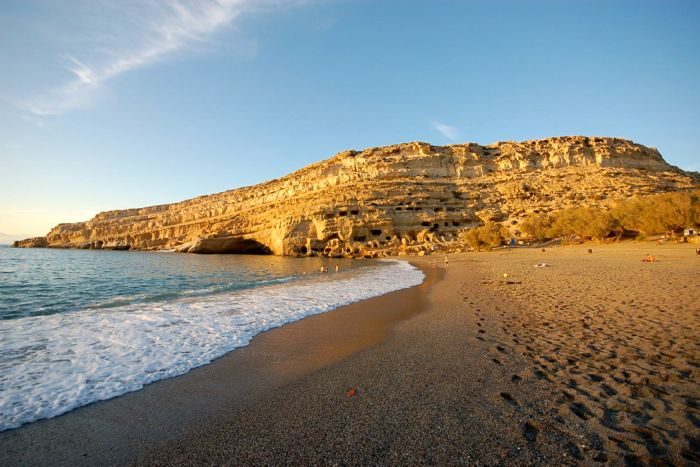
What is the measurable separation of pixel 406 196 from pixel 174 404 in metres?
49.0

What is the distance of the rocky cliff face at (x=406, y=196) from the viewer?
156 ft

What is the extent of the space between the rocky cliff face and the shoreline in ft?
120

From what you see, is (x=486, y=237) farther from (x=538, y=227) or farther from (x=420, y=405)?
(x=420, y=405)

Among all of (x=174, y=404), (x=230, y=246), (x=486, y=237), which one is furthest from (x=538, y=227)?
(x=230, y=246)

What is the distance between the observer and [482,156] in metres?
63.7

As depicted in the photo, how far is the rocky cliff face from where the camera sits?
4769 cm

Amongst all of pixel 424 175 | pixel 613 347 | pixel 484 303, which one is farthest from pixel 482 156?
pixel 613 347

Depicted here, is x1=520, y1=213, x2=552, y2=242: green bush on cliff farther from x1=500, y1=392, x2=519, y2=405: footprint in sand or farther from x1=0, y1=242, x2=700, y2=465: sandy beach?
x1=500, y1=392, x2=519, y2=405: footprint in sand

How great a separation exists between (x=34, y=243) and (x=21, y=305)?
354 feet

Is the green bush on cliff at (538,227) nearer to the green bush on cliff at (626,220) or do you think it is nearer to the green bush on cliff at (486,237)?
the green bush on cliff at (626,220)

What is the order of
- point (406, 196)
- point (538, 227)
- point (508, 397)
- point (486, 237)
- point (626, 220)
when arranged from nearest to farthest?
1. point (508, 397)
2. point (626, 220)
3. point (486, 237)
4. point (538, 227)
5. point (406, 196)

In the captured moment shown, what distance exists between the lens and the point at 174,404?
13.1 ft

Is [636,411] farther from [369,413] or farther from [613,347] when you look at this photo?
[369,413]

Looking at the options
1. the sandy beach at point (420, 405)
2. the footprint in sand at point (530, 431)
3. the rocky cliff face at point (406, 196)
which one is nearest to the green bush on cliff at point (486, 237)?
the rocky cliff face at point (406, 196)
